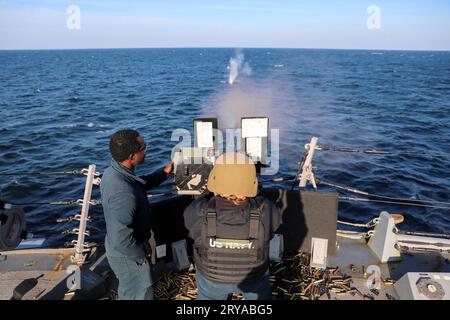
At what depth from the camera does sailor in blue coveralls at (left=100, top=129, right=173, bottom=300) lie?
373 cm

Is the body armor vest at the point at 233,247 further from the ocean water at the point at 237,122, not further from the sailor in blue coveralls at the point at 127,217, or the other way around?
the ocean water at the point at 237,122

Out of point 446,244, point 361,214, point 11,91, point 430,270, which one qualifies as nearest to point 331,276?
point 430,270

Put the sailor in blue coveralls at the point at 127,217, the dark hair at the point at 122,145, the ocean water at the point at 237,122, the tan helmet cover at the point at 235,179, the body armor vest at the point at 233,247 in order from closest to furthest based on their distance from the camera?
the tan helmet cover at the point at 235,179 → the body armor vest at the point at 233,247 → the sailor in blue coveralls at the point at 127,217 → the dark hair at the point at 122,145 → the ocean water at the point at 237,122

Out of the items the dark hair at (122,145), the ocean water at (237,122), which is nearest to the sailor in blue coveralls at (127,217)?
the dark hair at (122,145)

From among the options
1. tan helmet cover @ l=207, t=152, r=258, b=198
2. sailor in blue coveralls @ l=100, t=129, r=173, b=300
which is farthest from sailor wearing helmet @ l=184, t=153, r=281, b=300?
sailor in blue coveralls @ l=100, t=129, r=173, b=300

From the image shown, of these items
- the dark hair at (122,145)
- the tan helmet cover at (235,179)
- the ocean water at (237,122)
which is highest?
the dark hair at (122,145)

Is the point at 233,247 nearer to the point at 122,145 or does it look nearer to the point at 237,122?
the point at 122,145

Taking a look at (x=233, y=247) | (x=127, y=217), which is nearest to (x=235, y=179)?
(x=233, y=247)

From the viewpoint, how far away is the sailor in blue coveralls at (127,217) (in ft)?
12.2

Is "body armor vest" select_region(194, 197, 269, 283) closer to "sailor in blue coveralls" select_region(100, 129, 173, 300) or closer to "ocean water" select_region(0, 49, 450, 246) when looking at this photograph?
"sailor in blue coveralls" select_region(100, 129, 173, 300)

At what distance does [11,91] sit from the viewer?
162 feet

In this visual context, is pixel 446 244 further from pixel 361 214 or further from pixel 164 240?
pixel 361 214

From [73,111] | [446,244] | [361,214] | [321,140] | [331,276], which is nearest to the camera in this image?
[331,276]
